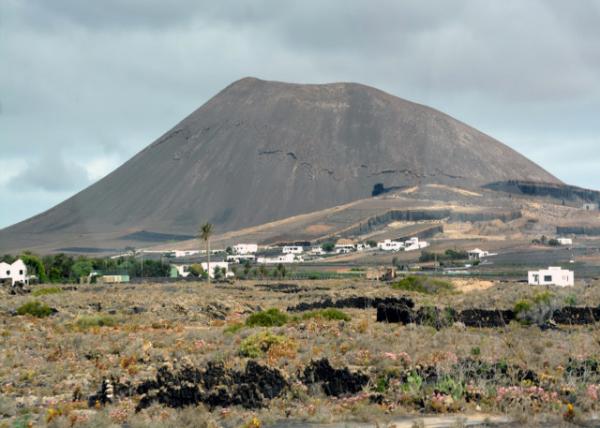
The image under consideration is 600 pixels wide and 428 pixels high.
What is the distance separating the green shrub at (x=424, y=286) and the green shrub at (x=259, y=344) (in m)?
41.9

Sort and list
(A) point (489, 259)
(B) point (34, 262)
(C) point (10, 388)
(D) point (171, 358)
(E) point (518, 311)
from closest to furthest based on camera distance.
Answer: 1. (C) point (10, 388)
2. (D) point (171, 358)
3. (E) point (518, 311)
4. (B) point (34, 262)
5. (A) point (489, 259)

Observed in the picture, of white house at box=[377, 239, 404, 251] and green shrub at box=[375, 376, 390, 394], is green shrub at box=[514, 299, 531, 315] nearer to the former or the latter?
green shrub at box=[375, 376, 390, 394]

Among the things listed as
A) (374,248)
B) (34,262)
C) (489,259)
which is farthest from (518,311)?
(374,248)

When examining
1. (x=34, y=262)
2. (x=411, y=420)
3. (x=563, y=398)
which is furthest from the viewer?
(x=34, y=262)

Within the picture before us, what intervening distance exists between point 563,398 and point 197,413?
22.7 ft

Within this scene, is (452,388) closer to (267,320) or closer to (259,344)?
(259,344)

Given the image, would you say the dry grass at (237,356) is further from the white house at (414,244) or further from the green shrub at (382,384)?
the white house at (414,244)

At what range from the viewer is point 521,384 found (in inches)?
697

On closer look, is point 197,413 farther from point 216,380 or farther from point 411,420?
point 411,420

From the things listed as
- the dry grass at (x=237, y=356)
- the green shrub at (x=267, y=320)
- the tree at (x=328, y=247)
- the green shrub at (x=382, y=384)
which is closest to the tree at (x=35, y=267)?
the dry grass at (x=237, y=356)

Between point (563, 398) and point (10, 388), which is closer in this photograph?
point (563, 398)

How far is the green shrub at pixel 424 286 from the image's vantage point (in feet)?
214

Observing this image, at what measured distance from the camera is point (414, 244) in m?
180

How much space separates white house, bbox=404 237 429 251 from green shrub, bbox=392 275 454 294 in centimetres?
10520
